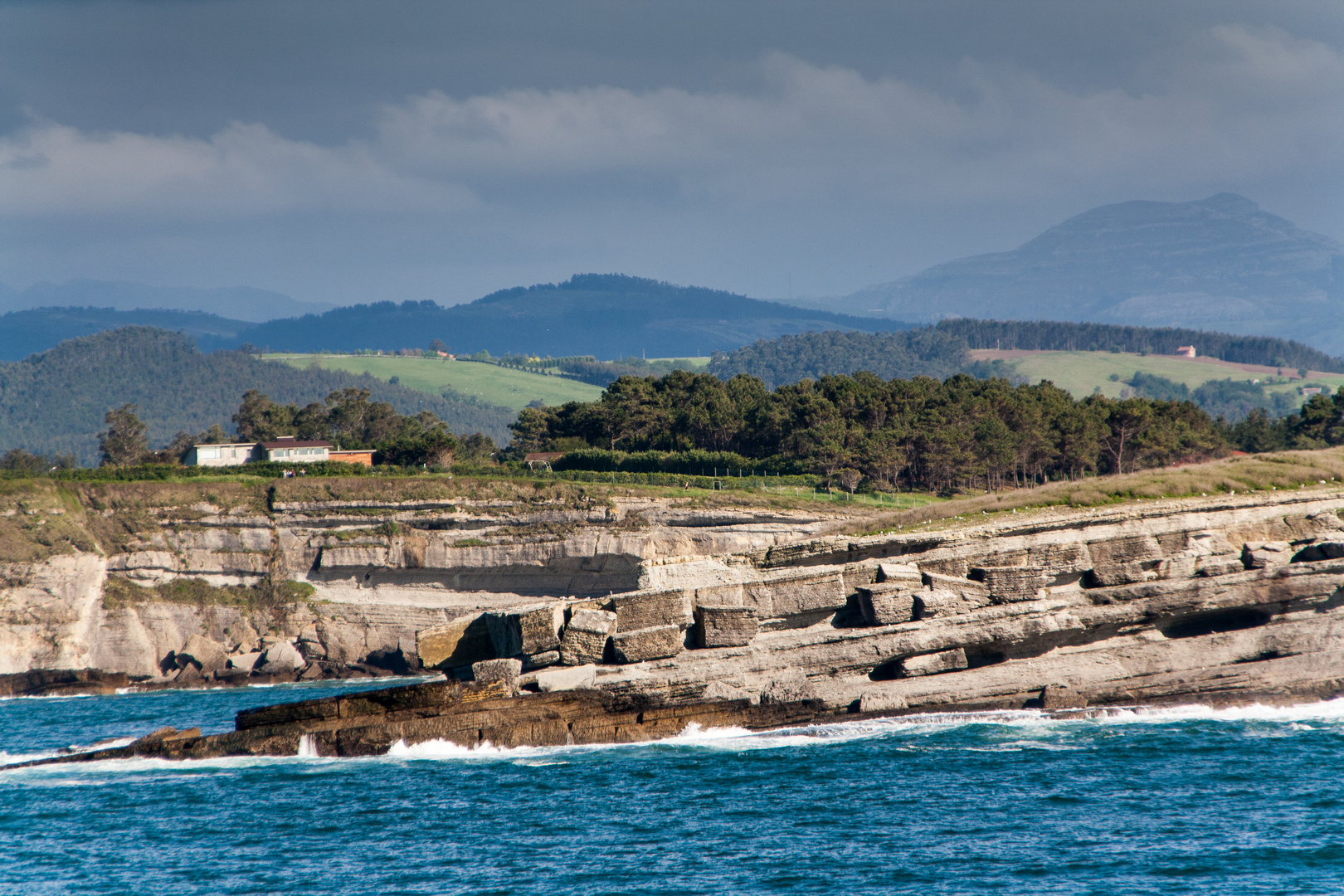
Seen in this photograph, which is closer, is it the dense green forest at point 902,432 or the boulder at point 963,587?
the boulder at point 963,587

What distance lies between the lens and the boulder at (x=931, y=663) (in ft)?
128

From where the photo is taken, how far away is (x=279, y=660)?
77.9 m

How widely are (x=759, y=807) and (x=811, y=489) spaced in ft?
212

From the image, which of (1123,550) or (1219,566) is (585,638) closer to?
(1123,550)

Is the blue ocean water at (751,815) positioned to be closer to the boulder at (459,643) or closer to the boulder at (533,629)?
the boulder at (533,629)

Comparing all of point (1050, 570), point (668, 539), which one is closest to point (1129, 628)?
point (1050, 570)

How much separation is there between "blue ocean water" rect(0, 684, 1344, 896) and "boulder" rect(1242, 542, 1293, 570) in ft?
16.7

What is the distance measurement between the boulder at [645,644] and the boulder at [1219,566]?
1941 centimetres

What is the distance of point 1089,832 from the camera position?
1046 inches

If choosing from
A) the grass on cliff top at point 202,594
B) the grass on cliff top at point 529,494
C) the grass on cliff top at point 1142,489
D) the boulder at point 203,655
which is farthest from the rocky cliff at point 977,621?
the grass on cliff top at point 202,594

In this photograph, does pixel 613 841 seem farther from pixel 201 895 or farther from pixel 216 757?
pixel 216 757

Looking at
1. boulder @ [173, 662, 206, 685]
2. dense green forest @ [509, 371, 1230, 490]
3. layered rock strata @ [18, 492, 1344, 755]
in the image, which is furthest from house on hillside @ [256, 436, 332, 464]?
layered rock strata @ [18, 492, 1344, 755]

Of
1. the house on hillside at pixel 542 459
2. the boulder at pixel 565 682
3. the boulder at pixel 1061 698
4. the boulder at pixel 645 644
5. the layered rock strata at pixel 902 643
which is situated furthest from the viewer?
the house on hillside at pixel 542 459

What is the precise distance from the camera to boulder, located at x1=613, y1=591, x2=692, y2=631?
39000 mm
